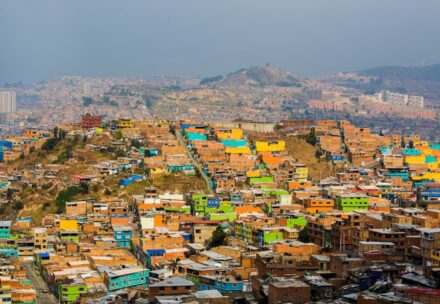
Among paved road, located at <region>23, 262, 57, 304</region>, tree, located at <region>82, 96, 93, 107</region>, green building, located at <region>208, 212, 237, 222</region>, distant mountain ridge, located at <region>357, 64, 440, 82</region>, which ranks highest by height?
distant mountain ridge, located at <region>357, 64, 440, 82</region>

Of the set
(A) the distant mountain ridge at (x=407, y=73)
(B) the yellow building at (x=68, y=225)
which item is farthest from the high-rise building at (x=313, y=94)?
(B) the yellow building at (x=68, y=225)

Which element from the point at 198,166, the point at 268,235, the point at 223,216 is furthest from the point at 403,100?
the point at 268,235

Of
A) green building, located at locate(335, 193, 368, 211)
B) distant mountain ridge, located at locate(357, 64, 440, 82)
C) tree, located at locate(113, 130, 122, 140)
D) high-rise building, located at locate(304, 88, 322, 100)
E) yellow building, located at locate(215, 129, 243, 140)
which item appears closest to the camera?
green building, located at locate(335, 193, 368, 211)

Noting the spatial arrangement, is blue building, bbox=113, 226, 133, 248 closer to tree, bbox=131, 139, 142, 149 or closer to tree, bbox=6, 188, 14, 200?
tree, bbox=6, 188, 14, 200

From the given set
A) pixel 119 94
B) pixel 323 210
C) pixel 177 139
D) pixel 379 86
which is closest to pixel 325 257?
pixel 323 210

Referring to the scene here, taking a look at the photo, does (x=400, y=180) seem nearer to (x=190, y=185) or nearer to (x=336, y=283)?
(x=190, y=185)

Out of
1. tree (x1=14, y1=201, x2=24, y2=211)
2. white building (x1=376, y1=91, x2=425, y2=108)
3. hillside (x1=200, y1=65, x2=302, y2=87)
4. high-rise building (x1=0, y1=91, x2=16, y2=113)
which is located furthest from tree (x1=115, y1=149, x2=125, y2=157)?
hillside (x1=200, y1=65, x2=302, y2=87)

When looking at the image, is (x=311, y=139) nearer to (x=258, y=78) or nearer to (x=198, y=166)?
(x=198, y=166)
